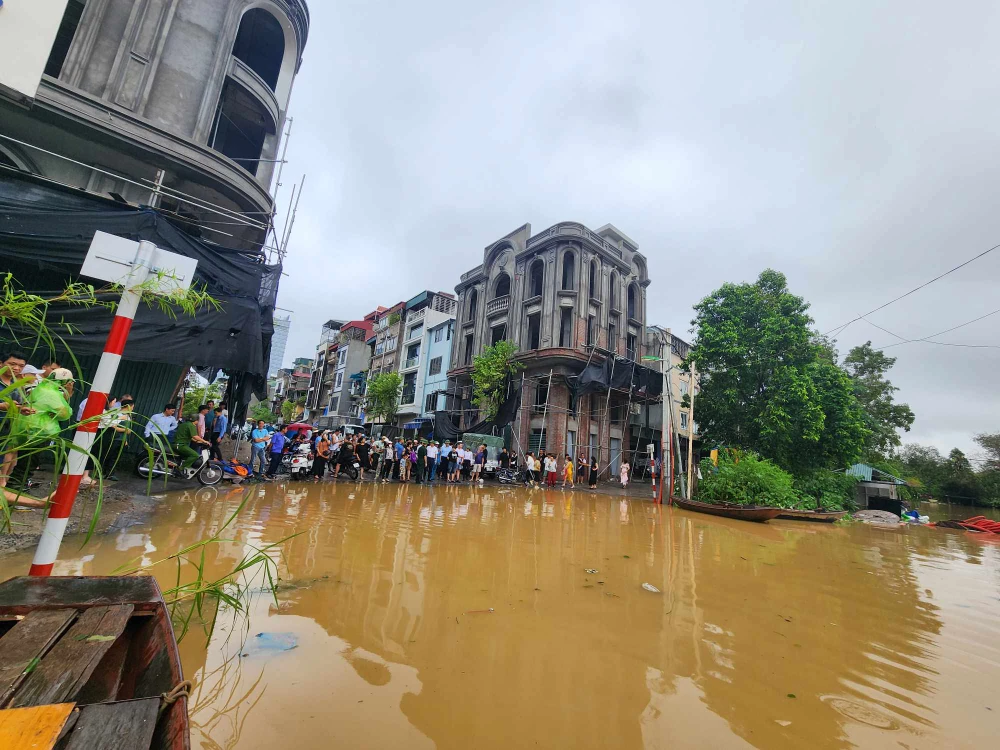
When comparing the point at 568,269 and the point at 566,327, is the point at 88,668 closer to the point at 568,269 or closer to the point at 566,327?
the point at 566,327

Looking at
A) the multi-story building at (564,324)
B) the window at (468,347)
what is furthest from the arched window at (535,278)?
the window at (468,347)

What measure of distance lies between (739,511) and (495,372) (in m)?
13.9

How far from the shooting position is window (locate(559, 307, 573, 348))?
2338 centimetres

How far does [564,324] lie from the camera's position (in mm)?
23766

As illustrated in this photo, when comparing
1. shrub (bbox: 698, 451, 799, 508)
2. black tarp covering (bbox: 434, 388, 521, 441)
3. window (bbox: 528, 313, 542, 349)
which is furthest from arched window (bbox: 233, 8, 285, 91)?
shrub (bbox: 698, 451, 799, 508)

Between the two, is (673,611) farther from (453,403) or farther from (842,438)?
(453,403)

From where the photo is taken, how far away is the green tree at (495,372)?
76.2ft

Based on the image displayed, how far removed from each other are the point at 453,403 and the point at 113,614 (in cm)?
2600

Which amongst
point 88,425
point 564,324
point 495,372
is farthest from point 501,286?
point 88,425

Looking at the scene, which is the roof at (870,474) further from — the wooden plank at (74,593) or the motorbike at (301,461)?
the wooden plank at (74,593)

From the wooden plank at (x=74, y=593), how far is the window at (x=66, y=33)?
13.3 metres

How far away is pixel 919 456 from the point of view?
146 feet

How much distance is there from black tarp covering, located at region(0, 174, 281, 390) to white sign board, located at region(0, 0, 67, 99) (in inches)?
66.9

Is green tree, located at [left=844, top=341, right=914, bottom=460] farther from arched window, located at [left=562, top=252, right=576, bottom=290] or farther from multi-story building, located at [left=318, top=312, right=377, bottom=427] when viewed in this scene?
multi-story building, located at [left=318, top=312, right=377, bottom=427]
